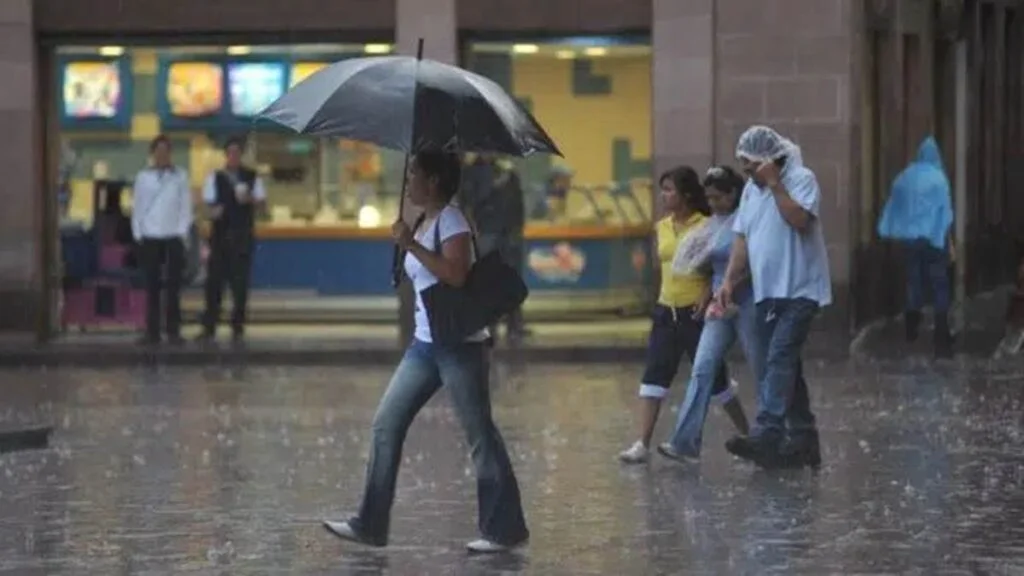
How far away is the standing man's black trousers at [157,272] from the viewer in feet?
78.2

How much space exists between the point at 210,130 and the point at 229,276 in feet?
4.91

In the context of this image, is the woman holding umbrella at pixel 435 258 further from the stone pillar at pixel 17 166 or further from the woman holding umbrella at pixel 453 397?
the stone pillar at pixel 17 166

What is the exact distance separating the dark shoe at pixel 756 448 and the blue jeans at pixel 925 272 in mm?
9680

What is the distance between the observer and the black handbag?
34.6 feet

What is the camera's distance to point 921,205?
2303cm

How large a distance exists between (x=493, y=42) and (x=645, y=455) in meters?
10.5

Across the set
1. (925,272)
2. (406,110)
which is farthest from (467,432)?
(925,272)

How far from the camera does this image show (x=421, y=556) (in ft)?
35.1

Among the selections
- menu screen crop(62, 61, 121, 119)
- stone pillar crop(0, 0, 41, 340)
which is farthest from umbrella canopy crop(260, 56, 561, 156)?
menu screen crop(62, 61, 121, 119)

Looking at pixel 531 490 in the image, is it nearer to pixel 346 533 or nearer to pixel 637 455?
pixel 637 455

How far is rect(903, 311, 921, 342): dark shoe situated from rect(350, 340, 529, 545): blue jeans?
13099mm

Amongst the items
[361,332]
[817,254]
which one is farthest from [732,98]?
[817,254]

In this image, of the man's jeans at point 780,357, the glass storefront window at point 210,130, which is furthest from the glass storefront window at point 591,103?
the man's jeans at point 780,357

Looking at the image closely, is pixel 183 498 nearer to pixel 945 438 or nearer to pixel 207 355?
pixel 945 438
